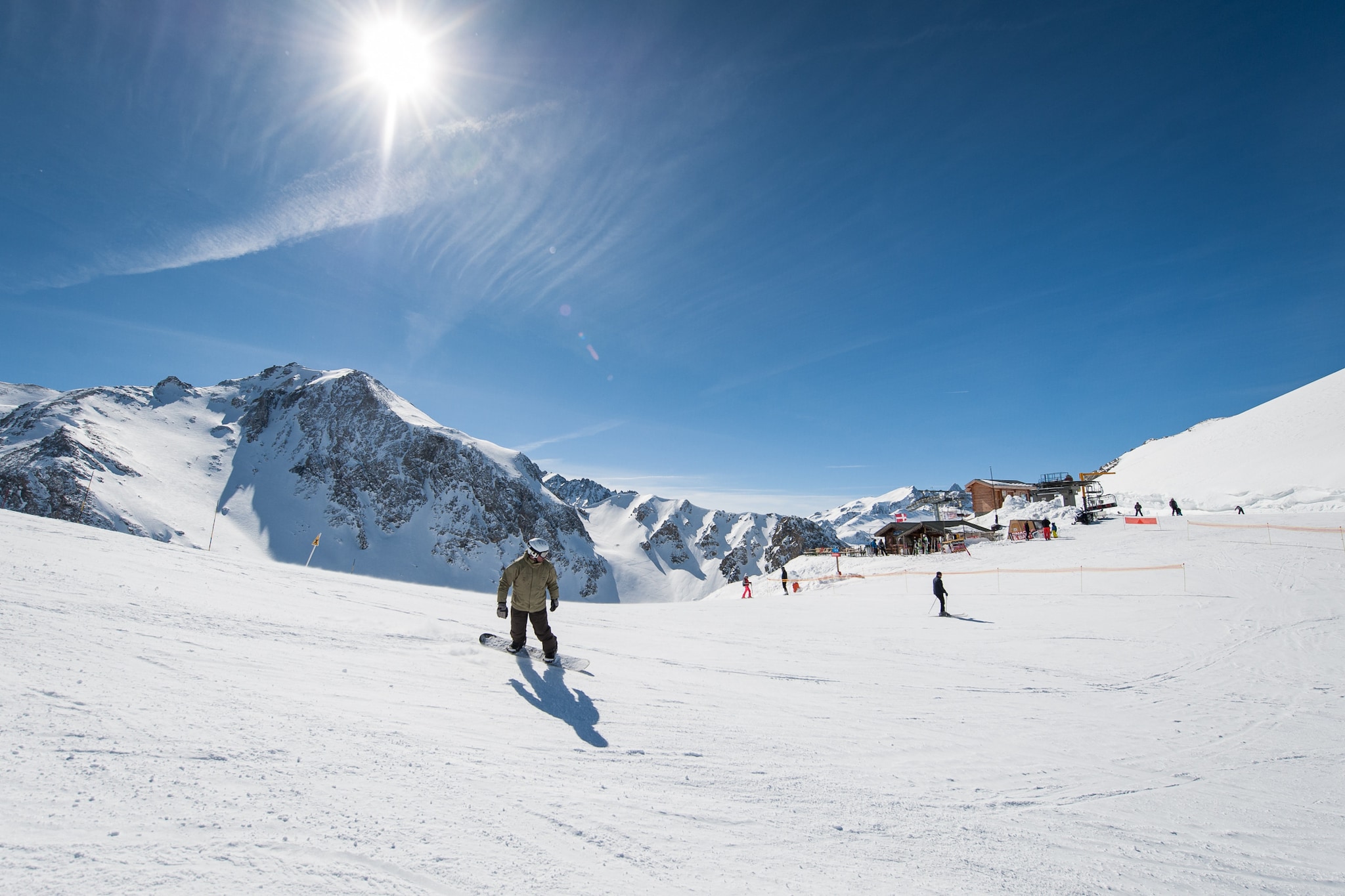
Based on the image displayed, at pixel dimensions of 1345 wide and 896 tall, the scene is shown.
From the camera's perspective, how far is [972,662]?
11.2 metres

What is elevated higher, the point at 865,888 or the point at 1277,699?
the point at 865,888

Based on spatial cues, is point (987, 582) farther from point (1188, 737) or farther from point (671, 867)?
point (671, 867)

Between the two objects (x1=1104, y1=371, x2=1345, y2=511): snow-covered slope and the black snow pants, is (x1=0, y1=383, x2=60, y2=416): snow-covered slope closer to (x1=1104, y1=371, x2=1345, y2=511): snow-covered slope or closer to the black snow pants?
the black snow pants

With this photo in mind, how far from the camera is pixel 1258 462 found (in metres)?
48.6

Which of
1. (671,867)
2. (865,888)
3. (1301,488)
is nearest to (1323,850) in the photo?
(865,888)

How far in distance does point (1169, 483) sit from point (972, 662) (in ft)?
194

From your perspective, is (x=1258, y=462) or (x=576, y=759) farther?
(x=1258, y=462)

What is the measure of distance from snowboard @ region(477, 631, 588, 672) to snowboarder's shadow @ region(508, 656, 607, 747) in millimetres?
294

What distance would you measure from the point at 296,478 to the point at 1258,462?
179206mm

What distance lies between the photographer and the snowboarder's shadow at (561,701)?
5352mm

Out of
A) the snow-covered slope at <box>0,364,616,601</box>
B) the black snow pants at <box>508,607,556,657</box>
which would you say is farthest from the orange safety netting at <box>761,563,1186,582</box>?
the snow-covered slope at <box>0,364,616,601</box>

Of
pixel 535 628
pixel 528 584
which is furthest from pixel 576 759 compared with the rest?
pixel 528 584

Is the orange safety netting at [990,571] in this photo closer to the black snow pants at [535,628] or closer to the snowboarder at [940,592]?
the snowboarder at [940,592]

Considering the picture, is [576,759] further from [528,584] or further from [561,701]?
[528,584]
